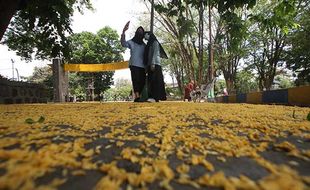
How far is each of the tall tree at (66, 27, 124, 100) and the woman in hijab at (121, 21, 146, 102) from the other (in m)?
19.3

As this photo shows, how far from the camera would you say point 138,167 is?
4.87 ft

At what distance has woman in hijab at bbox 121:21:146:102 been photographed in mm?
6305

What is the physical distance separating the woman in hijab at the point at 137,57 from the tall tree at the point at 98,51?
1927cm

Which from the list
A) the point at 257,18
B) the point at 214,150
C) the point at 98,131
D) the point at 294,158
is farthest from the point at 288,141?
the point at 257,18

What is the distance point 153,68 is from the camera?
246 inches

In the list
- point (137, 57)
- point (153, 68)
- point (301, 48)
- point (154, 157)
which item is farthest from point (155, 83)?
point (301, 48)

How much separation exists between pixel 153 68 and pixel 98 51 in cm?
2157

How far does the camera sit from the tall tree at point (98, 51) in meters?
26.1

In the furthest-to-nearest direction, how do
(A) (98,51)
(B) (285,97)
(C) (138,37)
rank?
(A) (98,51) → (B) (285,97) → (C) (138,37)

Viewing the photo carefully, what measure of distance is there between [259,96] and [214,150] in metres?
7.21

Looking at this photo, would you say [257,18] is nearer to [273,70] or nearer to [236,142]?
[236,142]

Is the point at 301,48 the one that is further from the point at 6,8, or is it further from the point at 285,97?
the point at 6,8

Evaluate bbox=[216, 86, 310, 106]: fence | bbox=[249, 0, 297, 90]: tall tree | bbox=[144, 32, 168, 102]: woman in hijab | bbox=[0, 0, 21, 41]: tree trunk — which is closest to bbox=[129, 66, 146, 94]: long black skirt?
bbox=[144, 32, 168, 102]: woman in hijab

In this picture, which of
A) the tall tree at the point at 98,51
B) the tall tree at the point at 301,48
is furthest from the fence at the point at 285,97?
the tall tree at the point at 98,51
